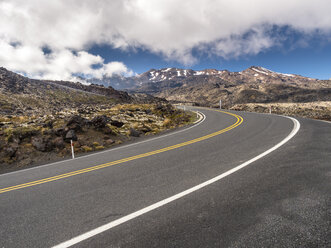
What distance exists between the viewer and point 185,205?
3.39 metres

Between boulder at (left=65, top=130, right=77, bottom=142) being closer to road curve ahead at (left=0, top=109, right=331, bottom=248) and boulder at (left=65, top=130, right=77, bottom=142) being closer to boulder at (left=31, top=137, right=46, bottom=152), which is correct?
boulder at (left=31, top=137, right=46, bottom=152)

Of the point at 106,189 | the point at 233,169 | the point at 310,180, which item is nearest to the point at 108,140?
the point at 106,189

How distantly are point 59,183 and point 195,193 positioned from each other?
423cm

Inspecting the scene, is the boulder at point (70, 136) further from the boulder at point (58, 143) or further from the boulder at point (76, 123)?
the boulder at point (76, 123)

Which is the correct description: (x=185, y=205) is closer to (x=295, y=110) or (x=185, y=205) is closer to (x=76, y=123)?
(x=76, y=123)

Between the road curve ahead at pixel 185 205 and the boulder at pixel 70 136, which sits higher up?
the boulder at pixel 70 136

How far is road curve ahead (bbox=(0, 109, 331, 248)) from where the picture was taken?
260cm

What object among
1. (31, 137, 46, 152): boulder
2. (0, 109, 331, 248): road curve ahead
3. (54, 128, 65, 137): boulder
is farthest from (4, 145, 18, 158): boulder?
(0, 109, 331, 248): road curve ahead

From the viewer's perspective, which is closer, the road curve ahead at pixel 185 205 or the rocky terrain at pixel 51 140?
the road curve ahead at pixel 185 205

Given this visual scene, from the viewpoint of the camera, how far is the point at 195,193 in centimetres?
378

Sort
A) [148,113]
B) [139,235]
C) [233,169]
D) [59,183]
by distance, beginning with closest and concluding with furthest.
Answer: [139,235] → [233,169] → [59,183] → [148,113]

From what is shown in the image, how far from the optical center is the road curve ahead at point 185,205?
8.54 ft

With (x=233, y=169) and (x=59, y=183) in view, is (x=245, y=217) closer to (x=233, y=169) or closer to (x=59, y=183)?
(x=233, y=169)

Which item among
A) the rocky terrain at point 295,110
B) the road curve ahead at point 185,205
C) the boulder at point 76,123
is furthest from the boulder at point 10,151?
the rocky terrain at point 295,110
